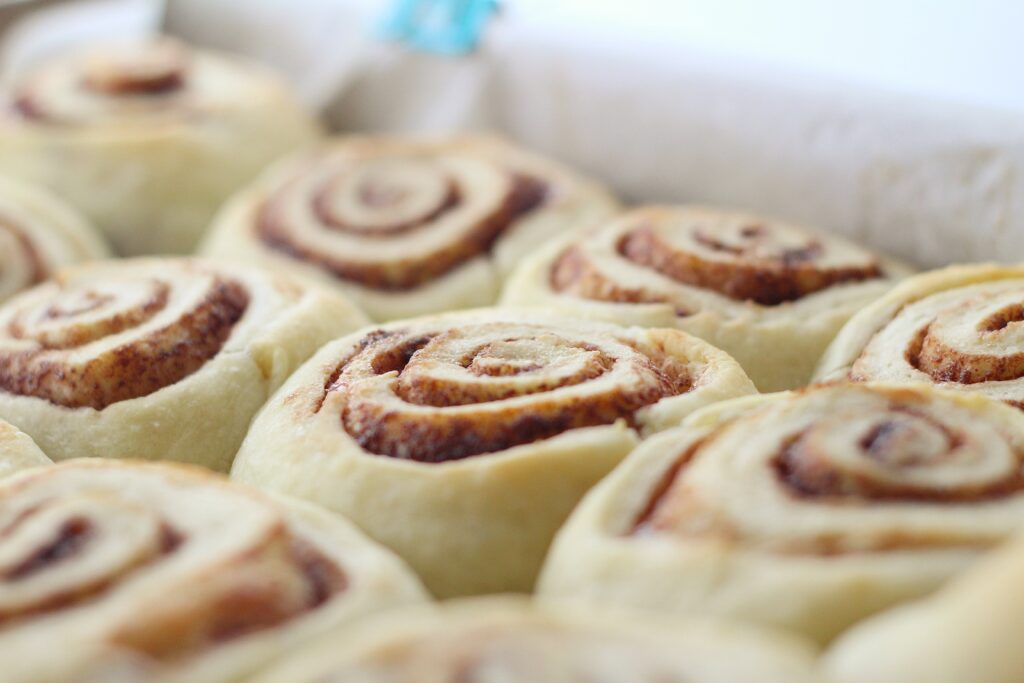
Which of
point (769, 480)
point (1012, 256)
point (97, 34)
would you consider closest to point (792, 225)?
point (1012, 256)

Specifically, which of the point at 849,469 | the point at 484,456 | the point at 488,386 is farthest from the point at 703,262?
the point at 849,469

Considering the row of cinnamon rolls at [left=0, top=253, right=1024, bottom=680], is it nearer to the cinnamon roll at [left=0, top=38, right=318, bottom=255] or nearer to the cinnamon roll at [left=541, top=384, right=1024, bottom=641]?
the cinnamon roll at [left=541, top=384, right=1024, bottom=641]

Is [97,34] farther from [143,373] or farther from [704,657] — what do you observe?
[704,657]

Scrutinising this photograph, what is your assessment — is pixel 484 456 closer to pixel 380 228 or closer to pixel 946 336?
pixel 946 336

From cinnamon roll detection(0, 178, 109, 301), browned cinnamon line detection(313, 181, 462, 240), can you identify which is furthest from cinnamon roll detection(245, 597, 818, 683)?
cinnamon roll detection(0, 178, 109, 301)

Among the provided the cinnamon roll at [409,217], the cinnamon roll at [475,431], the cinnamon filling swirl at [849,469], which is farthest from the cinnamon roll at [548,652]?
the cinnamon roll at [409,217]

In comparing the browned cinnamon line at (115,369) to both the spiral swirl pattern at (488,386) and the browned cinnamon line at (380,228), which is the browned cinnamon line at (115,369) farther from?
the browned cinnamon line at (380,228)
